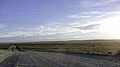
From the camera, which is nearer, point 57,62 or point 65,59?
point 57,62

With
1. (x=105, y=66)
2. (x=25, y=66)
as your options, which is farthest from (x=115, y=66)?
(x=25, y=66)

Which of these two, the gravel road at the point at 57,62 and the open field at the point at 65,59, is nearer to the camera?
the gravel road at the point at 57,62

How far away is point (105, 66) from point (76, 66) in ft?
7.33

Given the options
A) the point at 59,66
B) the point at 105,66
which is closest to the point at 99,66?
the point at 105,66

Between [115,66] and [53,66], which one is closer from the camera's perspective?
[115,66]

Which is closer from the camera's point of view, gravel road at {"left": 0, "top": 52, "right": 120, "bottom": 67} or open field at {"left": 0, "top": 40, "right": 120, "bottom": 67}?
gravel road at {"left": 0, "top": 52, "right": 120, "bottom": 67}

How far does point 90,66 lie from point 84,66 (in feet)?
1.52

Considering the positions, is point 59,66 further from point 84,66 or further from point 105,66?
point 105,66

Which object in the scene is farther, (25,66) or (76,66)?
(25,66)

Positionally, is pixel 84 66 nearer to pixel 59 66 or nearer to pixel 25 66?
pixel 59 66

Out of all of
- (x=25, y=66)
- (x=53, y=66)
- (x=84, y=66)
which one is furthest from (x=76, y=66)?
(x=25, y=66)

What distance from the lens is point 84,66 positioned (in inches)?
786

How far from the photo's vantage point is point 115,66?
64.0 ft

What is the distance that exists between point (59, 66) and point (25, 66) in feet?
10.6
